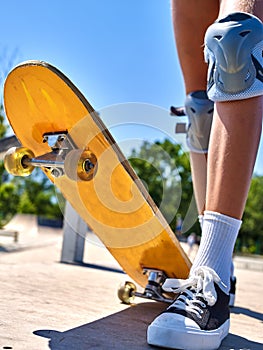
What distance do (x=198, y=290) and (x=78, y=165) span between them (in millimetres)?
446

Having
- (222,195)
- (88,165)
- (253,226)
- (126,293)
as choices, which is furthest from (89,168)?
(253,226)

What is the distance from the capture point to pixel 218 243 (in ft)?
3.68

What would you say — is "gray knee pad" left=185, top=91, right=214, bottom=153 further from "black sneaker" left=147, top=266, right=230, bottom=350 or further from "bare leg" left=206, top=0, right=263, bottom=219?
"black sneaker" left=147, top=266, right=230, bottom=350

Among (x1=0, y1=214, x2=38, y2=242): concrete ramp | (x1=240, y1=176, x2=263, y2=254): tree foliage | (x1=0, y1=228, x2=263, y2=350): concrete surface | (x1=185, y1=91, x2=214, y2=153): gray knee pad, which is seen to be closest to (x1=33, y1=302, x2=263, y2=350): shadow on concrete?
(x1=0, y1=228, x2=263, y2=350): concrete surface

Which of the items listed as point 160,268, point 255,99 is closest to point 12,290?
point 160,268

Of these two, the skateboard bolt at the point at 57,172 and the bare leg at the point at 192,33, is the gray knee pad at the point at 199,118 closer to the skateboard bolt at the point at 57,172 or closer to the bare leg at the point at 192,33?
the bare leg at the point at 192,33

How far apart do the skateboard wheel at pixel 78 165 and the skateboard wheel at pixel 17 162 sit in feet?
0.49

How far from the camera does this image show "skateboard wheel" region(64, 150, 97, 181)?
1.18 meters

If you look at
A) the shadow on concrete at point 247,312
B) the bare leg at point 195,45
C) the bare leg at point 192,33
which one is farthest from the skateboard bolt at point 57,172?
the shadow on concrete at point 247,312

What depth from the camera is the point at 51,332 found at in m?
1.02

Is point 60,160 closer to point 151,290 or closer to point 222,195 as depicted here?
point 222,195

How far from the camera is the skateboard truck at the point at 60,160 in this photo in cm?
118

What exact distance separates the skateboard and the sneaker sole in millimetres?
378

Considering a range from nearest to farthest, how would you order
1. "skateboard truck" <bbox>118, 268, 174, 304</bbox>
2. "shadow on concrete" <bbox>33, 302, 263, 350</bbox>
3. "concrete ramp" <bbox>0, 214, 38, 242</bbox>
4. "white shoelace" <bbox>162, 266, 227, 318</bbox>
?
"shadow on concrete" <bbox>33, 302, 263, 350</bbox> < "white shoelace" <bbox>162, 266, 227, 318</bbox> < "skateboard truck" <bbox>118, 268, 174, 304</bbox> < "concrete ramp" <bbox>0, 214, 38, 242</bbox>
